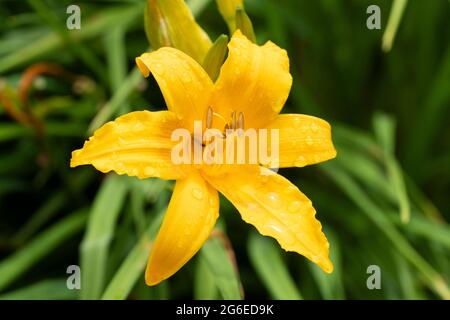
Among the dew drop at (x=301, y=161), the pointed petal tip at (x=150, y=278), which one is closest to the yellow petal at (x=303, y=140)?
the dew drop at (x=301, y=161)

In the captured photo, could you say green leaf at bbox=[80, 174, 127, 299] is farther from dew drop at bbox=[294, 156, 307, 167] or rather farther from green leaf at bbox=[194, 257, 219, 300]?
dew drop at bbox=[294, 156, 307, 167]

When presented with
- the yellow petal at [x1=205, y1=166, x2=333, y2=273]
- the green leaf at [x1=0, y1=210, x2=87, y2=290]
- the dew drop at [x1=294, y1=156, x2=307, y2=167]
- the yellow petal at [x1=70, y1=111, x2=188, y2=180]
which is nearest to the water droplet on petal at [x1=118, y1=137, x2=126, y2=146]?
the yellow petal at [x1=70, y1=111, x2=188, y2=180]

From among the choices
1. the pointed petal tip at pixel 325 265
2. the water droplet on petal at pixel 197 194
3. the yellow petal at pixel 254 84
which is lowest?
the pointed petal tip at pixel 325 265

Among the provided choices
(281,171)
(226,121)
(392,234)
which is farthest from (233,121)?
(281,171)

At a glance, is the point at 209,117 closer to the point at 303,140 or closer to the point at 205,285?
the point at 303,140

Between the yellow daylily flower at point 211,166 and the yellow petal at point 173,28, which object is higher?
the yellow petal at point 173,28

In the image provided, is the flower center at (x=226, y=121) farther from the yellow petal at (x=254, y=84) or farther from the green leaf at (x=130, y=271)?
the green leaf at (x=130, y=271)
